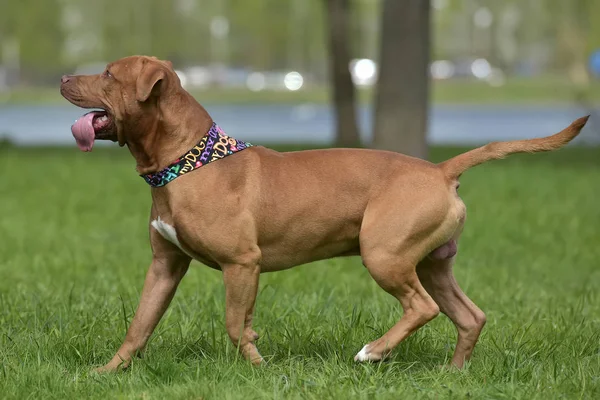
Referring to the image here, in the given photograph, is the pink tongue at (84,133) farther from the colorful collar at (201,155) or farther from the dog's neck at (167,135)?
the colorful collar at (201,155)

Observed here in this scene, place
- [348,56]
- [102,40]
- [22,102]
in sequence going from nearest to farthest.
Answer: [348,56] < [22,102] < [102,40]

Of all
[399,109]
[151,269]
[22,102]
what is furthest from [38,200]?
[22,102]

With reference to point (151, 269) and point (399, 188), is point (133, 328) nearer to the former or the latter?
point (151, 269)

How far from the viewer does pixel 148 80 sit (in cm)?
542

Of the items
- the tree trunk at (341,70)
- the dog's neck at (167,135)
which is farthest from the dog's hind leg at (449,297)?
the tree trunk at (341,70)

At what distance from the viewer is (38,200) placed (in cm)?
1345

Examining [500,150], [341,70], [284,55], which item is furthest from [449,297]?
[284,55]

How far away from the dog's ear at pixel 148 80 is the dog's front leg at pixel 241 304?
3.11 ft

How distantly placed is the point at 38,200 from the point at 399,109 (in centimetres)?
475

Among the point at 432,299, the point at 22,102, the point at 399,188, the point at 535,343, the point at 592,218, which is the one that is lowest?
the point at 22,102

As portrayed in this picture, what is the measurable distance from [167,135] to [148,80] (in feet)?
1.07

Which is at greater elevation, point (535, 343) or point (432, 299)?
point (432, 299)

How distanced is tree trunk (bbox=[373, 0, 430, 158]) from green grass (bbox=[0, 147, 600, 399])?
1.81 meters

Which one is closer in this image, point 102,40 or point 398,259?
point 398,259
